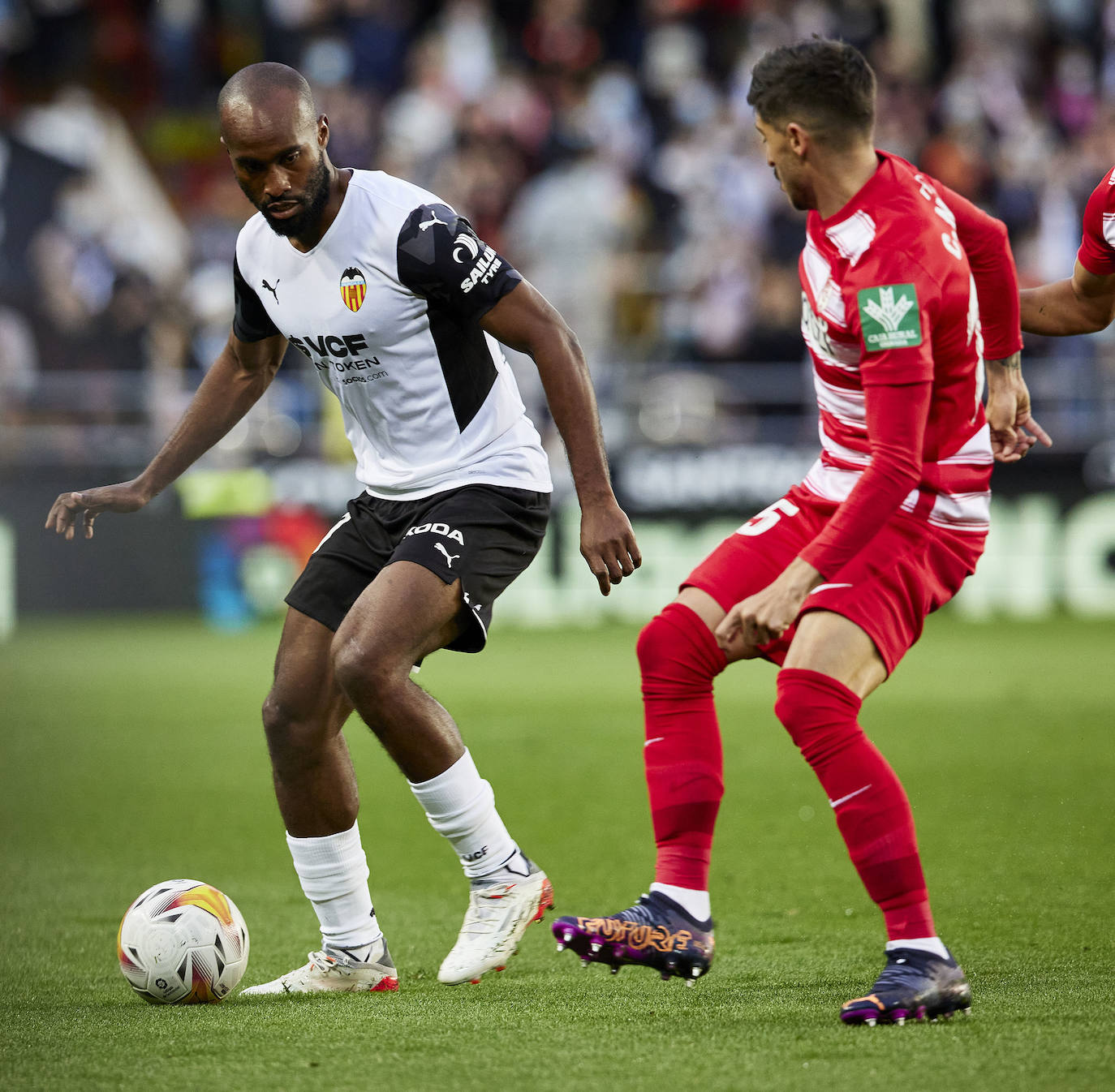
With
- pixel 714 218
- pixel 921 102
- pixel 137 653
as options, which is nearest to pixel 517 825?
pixel 137 653

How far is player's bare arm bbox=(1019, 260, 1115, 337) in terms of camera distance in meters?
4.93

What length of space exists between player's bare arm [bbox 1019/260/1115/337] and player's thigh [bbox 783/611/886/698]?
1505 millimetres

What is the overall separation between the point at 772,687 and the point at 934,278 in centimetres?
724

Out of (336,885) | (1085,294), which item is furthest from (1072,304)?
(336,885)

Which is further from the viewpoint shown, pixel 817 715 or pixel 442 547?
pixel 442 547

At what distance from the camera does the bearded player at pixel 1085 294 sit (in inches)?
193

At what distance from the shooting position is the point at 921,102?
55.0 ft

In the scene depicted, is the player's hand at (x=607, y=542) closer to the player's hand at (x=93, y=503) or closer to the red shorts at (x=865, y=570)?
the red shorts at (x=865, y=570)

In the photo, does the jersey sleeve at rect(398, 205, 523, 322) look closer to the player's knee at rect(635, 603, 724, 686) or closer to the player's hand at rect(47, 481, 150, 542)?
the player's knee at rect(635, 603, 724, 686)

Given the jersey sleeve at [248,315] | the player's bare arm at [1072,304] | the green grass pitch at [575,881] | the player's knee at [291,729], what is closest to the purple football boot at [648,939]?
the green grass pitch at [575,881]

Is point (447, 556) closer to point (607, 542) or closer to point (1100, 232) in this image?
point (607, 542)

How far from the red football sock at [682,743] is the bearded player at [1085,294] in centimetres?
160

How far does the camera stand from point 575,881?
19.0ft

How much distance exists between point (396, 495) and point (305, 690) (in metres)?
0.59
